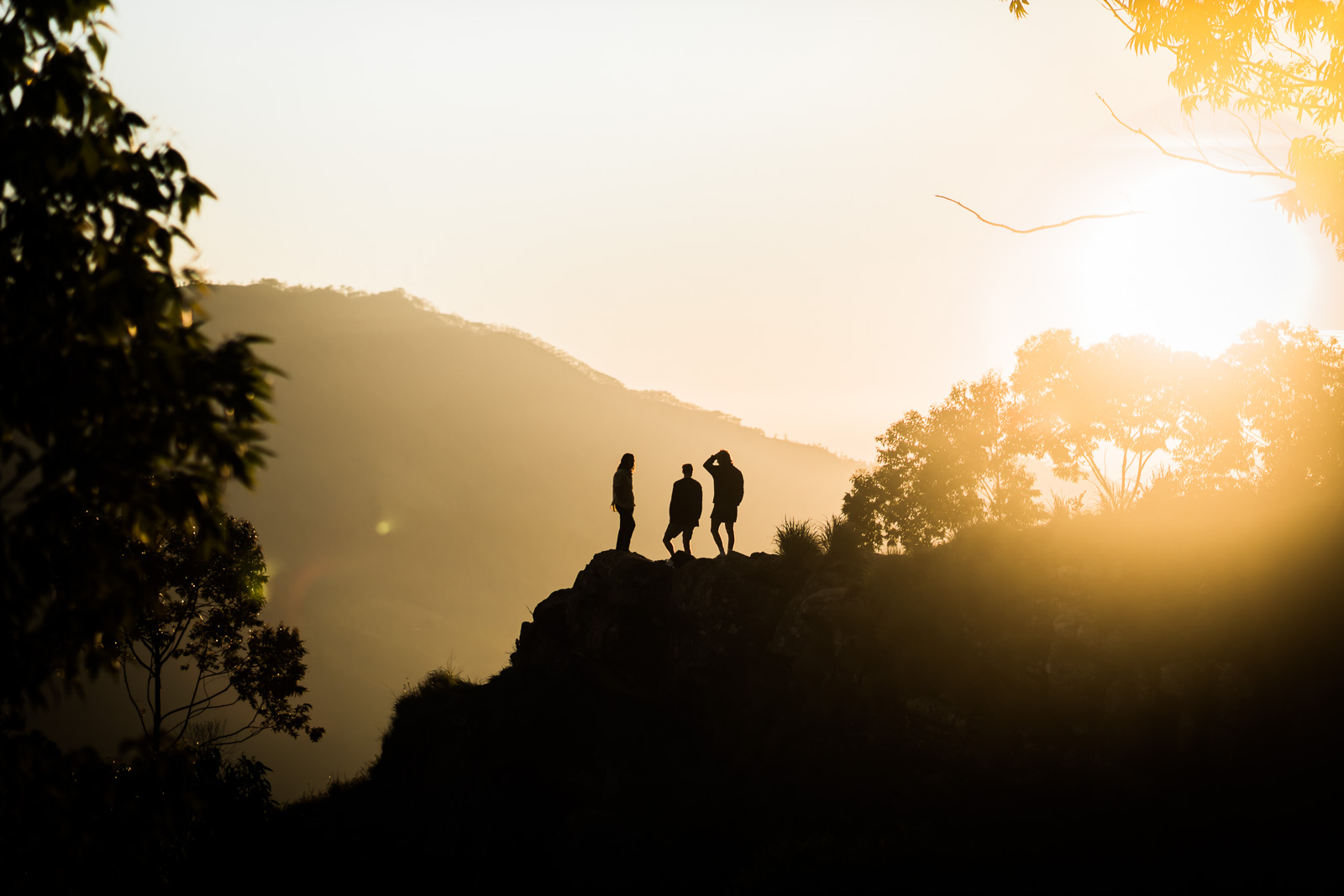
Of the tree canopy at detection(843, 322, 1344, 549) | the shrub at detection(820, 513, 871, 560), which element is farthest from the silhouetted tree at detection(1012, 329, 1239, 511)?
the shrub at detection(820, 513, 871, 560)

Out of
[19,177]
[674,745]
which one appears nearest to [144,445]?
[19,177]

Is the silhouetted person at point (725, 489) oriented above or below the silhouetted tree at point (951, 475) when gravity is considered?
below

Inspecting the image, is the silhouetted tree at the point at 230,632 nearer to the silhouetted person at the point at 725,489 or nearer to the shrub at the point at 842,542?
the silhouetted person at the point at 725,489

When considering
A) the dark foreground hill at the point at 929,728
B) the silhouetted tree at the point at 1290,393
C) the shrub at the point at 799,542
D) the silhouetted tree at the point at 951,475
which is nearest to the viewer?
the dark foreground hill at the point at 929,728

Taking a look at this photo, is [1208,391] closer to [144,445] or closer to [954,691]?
[954,691]

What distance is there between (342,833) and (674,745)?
9.81 m

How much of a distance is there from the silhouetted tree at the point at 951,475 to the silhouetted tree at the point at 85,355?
138ft

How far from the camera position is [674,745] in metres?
18.2

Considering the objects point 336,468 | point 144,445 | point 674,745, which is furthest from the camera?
Answer: point 336,468

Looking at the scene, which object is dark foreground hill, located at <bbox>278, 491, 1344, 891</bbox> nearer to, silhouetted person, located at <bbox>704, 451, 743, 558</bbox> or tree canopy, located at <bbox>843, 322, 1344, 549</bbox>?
silhouetted person, located at <bbox>704, 451, 743, 558</bbox>

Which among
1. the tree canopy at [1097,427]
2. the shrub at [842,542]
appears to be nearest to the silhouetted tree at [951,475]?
the tree canopy at [1097,427]

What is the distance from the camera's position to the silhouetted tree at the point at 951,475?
148ft

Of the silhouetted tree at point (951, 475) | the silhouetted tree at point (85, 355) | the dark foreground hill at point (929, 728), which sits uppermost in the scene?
the silhouetted tree at point (951, 475)

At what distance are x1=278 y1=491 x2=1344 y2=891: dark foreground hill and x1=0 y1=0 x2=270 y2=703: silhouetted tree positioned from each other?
10.8m
